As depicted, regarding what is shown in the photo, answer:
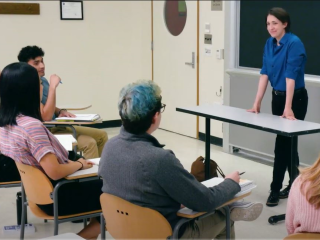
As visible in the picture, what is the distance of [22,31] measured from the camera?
6.36 meters

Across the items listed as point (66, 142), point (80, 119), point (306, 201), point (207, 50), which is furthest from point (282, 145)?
point (207, 50)

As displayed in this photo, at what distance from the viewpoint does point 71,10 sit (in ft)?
21.7

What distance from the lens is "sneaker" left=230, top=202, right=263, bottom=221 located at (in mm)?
2529

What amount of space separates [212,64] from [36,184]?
11.2 feet

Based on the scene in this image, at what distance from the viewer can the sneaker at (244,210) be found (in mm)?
2529

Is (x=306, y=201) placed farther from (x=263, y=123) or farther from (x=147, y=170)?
(x=263, y=123)

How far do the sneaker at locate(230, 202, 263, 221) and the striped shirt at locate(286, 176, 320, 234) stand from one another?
492 mm

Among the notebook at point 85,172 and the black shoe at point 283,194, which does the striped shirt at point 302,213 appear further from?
the black shoe at point 283,194

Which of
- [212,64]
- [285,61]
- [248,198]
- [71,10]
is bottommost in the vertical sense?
[248,198]

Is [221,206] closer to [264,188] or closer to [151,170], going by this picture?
[151,170]

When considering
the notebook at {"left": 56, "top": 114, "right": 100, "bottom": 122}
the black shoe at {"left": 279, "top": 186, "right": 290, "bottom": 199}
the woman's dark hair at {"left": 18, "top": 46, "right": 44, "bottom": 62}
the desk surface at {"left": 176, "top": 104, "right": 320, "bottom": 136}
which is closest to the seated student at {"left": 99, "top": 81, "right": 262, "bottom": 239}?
the desk surface at {"left": 176, "top": 104, "right": 320, "bottom": 136}

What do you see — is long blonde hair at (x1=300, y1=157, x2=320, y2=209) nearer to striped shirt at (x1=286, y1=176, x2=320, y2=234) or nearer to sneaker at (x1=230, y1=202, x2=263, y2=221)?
striped shirt at (x1=286, y1=176, x2=320, y2=234)

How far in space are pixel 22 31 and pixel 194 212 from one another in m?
4.67

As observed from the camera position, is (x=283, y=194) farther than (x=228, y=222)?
Yes
